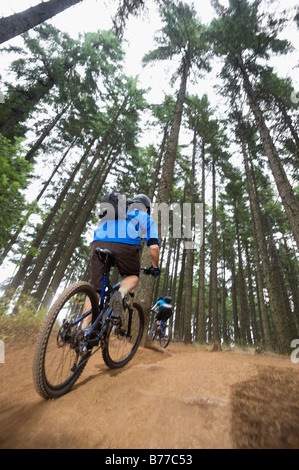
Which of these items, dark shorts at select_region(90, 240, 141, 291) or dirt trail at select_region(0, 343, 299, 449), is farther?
dark shorts at select_region(90, 240, 141, 291)

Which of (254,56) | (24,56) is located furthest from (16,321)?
(24,56)


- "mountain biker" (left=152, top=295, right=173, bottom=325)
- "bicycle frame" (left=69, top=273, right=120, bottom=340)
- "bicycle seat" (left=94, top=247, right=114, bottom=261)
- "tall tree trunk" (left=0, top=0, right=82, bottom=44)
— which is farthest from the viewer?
"mountain biker" (left=152, top=295, right=173, bottom=325)

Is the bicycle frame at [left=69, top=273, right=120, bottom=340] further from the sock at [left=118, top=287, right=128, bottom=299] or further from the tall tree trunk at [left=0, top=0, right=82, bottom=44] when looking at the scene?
the tall tree trunk at [left=0, top=0, right=82, bottom=44]

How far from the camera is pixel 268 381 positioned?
2002 mm

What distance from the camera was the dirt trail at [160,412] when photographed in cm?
127

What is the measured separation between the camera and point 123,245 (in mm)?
2672

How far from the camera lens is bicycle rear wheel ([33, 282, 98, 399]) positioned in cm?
181

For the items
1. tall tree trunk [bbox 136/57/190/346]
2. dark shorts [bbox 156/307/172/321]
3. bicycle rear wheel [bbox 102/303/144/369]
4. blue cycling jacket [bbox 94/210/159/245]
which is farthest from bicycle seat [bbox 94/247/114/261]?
dark shorts [bbox 156/307/172/321]

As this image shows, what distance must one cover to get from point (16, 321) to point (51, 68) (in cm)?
1523

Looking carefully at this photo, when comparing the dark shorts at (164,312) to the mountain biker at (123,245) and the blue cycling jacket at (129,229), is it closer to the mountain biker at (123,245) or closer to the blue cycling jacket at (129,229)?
the mountain biker at (123,245)

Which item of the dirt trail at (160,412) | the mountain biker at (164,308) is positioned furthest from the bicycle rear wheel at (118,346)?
the mountain biker at (164,308)

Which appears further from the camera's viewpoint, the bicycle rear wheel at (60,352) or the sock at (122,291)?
the sock at (122,291)

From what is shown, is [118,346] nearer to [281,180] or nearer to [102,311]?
[102,311]
